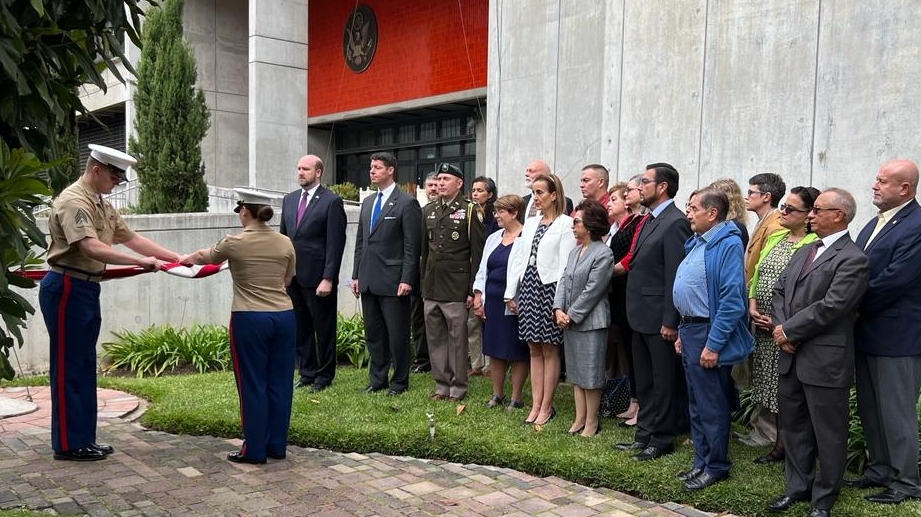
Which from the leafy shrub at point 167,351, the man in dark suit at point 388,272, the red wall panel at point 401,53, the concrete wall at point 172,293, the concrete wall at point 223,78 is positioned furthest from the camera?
the concrete wall at point 223,78

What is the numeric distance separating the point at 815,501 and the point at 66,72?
419 centimetres

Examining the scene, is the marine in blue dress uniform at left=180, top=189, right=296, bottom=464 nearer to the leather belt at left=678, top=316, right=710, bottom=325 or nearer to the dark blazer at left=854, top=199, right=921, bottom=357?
the leather belt at left=678, top=316, right=710, bottom=325

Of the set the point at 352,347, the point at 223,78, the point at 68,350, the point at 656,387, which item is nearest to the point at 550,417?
the point at 656,387

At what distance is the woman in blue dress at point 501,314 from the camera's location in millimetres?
6527

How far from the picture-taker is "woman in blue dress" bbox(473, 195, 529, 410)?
6.53 metres

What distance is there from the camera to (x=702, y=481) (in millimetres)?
4652

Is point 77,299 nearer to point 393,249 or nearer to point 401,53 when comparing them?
point 393,249

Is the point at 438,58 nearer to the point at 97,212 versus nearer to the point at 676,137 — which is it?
the point at 676,137

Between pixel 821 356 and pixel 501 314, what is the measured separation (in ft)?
9.28

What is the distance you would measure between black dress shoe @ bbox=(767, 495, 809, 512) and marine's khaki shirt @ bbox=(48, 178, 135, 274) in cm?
444

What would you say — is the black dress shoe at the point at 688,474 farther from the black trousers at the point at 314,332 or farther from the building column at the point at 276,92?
the building column at the point at 276,92

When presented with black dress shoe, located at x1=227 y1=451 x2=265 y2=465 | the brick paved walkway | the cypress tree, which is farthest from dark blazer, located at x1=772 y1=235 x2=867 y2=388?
the cypress tree

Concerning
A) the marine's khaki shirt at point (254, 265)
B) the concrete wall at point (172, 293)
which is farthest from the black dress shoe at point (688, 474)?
the concrete wall at point (172, 293)

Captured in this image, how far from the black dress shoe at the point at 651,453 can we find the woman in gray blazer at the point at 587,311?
605 mm
